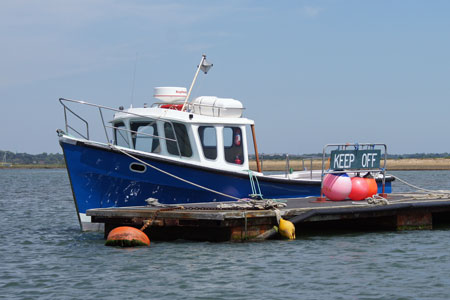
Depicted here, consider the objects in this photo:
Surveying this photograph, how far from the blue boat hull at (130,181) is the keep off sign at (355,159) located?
2097 millimetres

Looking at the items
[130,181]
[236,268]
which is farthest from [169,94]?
[236,268]

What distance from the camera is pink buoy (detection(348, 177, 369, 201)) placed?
613 inches

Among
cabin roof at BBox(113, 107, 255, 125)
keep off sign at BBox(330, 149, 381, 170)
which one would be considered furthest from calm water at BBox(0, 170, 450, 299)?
cabin roof at BBox(113, 107, 255, 125)

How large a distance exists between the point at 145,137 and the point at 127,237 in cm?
335

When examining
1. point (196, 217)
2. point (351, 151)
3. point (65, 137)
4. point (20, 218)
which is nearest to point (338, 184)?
point (351, 151)

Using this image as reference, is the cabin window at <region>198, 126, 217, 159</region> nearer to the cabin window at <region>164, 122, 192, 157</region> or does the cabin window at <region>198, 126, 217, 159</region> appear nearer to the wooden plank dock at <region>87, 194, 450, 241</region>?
the cabin window at <region>164, 122, 192, 157</region>

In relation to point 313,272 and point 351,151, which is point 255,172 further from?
point 313,272

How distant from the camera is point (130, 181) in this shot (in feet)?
46.7

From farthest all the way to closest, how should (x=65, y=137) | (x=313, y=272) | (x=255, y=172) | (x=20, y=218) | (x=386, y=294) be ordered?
(x=20, y=218) → (x=255, y=172) → (x=65, y=137) → (x=313, y=272) → (x=386, y=294)

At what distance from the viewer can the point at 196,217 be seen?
41.1ft

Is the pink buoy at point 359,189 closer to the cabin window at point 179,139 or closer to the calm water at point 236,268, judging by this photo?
the calm water at point 236,268

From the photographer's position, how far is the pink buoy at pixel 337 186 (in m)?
15.4

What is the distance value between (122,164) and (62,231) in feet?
11.9

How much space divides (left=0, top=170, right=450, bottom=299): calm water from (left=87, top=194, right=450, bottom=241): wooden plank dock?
0.32 metres
